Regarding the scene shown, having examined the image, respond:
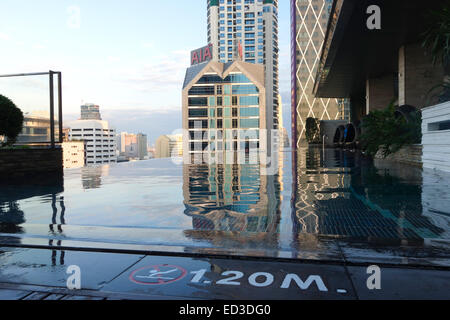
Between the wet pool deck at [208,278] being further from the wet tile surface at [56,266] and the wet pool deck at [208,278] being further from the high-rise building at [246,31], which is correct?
the high-rise building at [246,31]

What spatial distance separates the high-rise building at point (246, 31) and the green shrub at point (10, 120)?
163 meters

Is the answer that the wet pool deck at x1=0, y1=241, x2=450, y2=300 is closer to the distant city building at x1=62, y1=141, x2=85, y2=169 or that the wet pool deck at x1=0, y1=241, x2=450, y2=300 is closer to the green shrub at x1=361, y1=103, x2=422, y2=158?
the green shrub at x1=361, y1=103, x2=422, y2=158

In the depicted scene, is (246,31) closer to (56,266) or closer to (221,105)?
(221,105)

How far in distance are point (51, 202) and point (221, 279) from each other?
6.38 metres

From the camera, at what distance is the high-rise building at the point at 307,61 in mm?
126062

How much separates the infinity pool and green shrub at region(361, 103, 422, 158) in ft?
30.3

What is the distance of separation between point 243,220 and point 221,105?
108829 millimetres

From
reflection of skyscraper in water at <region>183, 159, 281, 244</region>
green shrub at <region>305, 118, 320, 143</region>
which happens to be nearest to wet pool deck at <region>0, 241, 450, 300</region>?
reflection of skyscraper in water at <region>183, 159, 281, 244</region>

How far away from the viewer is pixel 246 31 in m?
185

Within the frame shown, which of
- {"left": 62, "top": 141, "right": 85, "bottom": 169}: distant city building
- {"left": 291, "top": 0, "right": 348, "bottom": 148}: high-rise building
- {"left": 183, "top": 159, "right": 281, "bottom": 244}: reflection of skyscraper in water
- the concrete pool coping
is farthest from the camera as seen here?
{"left": 62, "top": 141, "right": 85, "bottom": 169}: distant city building

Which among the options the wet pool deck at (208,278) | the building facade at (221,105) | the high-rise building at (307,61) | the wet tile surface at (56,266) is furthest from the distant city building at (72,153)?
the wet pool deck at (208,278)

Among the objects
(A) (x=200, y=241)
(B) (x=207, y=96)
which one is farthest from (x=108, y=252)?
(B) (x=207, y=96)

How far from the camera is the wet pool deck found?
326 centimetres

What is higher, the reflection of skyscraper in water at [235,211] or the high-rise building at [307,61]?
the high-rise building at [307,61]
